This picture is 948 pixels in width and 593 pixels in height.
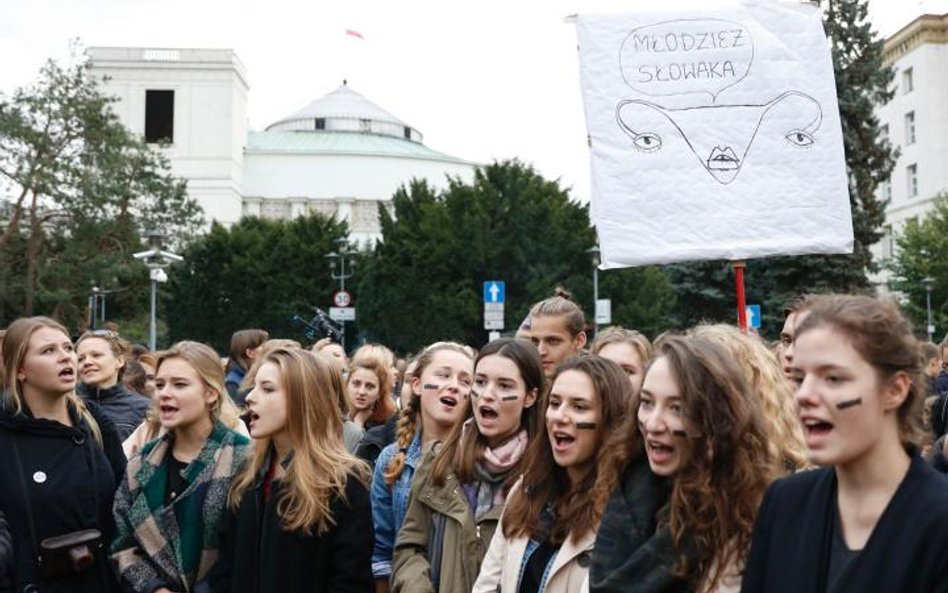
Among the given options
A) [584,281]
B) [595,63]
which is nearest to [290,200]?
[584,281]

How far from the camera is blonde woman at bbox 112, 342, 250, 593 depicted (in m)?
5.09

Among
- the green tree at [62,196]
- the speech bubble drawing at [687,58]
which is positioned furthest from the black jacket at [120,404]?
the green tree at [62,196]

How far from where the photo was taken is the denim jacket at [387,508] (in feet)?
17.8

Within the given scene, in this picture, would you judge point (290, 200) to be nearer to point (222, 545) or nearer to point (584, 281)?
point (584, 281)

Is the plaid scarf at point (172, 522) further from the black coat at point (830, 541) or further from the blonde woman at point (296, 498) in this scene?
the black coat at point (830, 541)

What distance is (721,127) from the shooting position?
641 cm

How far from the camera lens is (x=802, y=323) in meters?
3.05

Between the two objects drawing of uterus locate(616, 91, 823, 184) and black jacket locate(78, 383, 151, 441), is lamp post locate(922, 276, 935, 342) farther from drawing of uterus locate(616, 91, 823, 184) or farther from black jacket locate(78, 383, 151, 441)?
black jacket locate(78, 383, 151, 441)

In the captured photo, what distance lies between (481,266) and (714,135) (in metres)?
39.6

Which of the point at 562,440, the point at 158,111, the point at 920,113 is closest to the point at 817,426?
the point at 562,440

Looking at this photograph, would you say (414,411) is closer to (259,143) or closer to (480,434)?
(480,434)

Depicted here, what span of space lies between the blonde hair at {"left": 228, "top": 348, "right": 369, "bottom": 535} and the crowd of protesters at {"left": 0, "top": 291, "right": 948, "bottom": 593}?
1cm

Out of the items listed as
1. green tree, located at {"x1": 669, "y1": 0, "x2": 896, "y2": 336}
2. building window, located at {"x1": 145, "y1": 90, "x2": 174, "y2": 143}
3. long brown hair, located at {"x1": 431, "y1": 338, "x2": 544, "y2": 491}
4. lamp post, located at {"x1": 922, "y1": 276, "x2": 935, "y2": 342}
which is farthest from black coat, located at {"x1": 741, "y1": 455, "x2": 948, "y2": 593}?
building window, located at {"x1": 145, "y1": 90, "x2": 174, "y2": 143}

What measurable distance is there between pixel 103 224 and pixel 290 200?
60.8 metres
